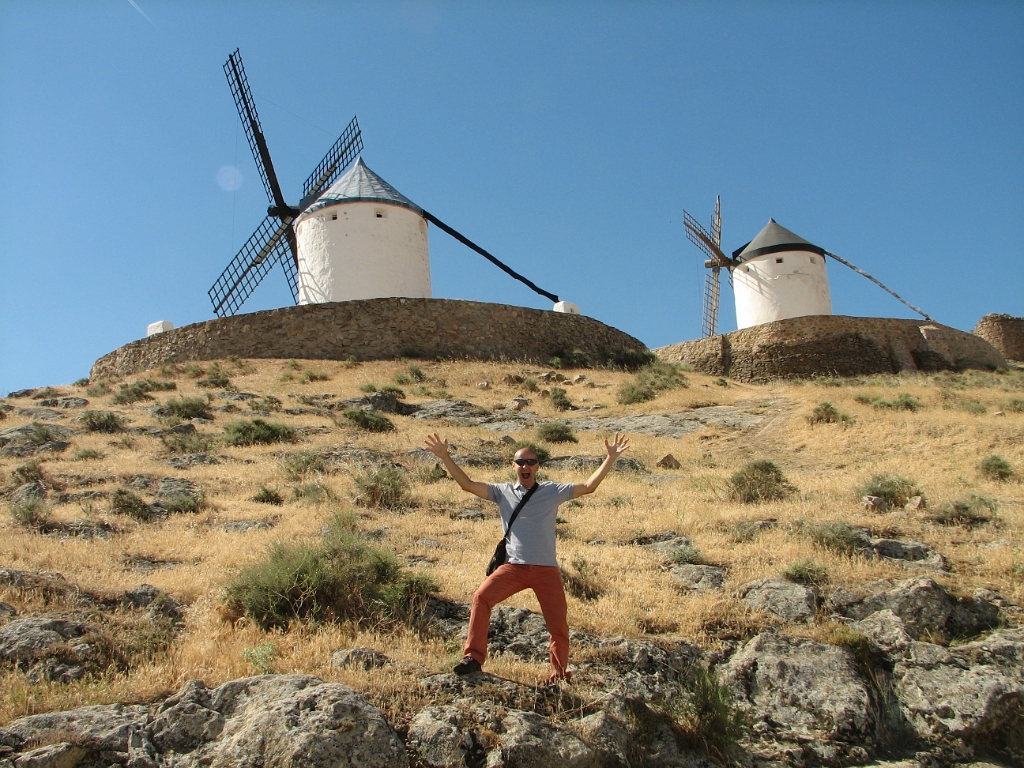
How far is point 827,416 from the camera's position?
15.3 meters

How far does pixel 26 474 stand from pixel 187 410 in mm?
5186

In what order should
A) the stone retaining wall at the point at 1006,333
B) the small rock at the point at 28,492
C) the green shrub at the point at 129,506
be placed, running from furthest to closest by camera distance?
the stone retaining wall at the point at 1006,333 < the small rock at the point at 28,492 < the green shrub at the point at 129,506

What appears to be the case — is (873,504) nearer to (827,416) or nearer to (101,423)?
(827,416)

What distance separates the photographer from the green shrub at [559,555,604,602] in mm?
7051

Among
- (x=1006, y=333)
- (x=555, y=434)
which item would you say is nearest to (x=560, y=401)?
(x=555, y=434)

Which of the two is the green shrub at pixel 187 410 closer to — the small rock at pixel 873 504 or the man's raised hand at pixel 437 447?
the man's raised hand at pixel 437 447

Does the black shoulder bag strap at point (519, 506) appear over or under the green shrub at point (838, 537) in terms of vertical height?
over

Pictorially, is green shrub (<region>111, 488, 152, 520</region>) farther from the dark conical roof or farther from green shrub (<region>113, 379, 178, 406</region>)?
the dark conical roof

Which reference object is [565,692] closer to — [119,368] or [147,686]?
[147,686]

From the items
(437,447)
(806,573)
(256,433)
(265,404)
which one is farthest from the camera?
(265,404)

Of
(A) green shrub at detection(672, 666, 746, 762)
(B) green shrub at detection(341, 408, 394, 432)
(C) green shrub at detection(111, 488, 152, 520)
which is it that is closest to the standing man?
(A) green shrub at detection(672, 666, 746, 762)

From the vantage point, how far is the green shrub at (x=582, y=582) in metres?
7.05

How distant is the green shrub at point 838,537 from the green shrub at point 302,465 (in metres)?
6.89

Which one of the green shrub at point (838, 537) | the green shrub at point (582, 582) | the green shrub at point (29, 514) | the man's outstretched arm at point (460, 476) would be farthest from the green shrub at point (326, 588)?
the green shrub at point (838, 537)
